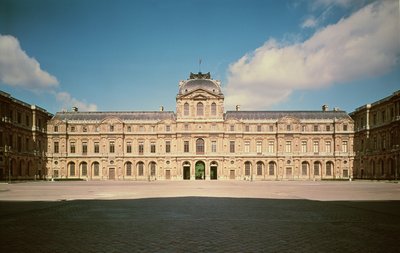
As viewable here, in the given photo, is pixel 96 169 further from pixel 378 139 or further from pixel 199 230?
pixel 199 230

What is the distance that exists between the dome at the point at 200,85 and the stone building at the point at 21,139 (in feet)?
93.1

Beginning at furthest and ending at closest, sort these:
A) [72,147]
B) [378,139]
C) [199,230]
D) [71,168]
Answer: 1. [72,147]
2. [71,168]
3. [378,139]
4. [199,230]

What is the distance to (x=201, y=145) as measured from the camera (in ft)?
237

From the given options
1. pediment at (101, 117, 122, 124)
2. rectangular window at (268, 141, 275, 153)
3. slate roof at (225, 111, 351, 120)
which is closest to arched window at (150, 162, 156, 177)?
pediment at (101, 117, 122, 124)

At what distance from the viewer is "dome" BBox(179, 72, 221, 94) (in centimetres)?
7306

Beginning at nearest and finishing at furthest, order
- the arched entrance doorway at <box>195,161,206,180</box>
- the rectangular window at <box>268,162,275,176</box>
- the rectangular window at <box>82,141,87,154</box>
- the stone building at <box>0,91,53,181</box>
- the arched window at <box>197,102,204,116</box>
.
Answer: the stone building at <box>0,91,53,181</box>
the arched window at <box>197,102,204,116</box>
the rectangular window at <box>268,162,275,176</box>
the arched entrance doorway at <box>195,161,206,180</box>
the rectangular window at <box>82,141,87,154</box>

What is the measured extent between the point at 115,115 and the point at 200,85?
1926 cm

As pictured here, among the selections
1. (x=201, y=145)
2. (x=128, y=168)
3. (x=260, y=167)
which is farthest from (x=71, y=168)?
(x=260, y=167)

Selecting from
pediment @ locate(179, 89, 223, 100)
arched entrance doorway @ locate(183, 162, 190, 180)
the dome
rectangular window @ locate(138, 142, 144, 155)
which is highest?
the dome

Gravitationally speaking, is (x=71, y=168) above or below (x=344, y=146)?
below

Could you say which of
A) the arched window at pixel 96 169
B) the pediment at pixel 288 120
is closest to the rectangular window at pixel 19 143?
the arched window at pixel 96 169

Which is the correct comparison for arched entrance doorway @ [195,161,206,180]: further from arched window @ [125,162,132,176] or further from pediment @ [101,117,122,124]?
pediment @ [101,117,122,124]

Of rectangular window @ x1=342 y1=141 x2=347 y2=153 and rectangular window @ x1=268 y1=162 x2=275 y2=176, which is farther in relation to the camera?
rectangular window @ x1=342 y1=141 x2=347 y2=153

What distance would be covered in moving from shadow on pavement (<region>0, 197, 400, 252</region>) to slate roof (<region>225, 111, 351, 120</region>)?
59.7 metres
